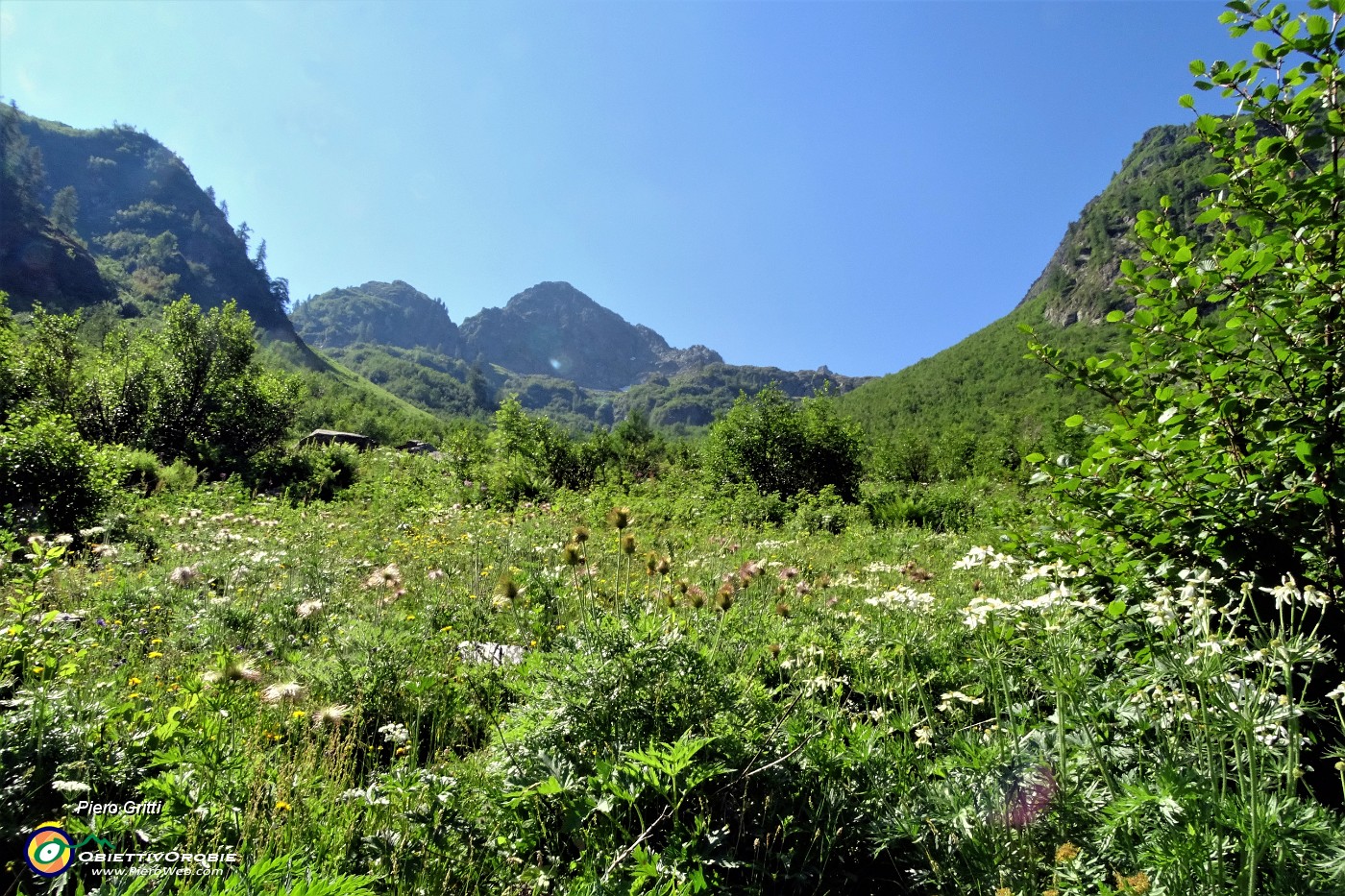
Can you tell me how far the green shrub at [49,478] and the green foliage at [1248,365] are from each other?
11321mm

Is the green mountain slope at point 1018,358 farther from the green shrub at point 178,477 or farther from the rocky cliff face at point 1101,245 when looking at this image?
the green shrub at point 178,477

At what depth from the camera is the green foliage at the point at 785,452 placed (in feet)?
55.3

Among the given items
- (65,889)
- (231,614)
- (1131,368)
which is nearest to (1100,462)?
(1131,368)

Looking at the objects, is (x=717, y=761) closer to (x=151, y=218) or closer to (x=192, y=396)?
(x=192, y=396)

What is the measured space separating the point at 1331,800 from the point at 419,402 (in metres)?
176

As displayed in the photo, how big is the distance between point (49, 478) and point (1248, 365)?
12.7 meters

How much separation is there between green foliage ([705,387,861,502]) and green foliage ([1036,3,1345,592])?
Answer: 1387 cm

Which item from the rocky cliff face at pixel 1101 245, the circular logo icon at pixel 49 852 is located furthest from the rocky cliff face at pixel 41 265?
the rocky cliff face at pixel 1101 245

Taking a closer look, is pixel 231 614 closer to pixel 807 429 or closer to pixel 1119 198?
pixel 807 429

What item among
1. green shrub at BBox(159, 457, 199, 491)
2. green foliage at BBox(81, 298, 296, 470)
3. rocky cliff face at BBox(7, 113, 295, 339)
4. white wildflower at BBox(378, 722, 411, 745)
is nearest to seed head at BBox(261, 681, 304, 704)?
white wildflower at BBox(378, 722, 411, 745)

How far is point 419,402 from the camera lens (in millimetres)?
160750

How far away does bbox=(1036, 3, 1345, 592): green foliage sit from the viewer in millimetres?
2031

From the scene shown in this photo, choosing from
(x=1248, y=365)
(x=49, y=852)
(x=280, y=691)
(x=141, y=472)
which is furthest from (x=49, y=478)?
(x=1248, y=365)

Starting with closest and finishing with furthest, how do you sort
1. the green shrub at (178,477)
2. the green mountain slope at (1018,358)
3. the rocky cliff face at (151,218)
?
the green shrub at (178,477), the green mountain slope at (1018,358), the rocky cliff face at (151,218)
